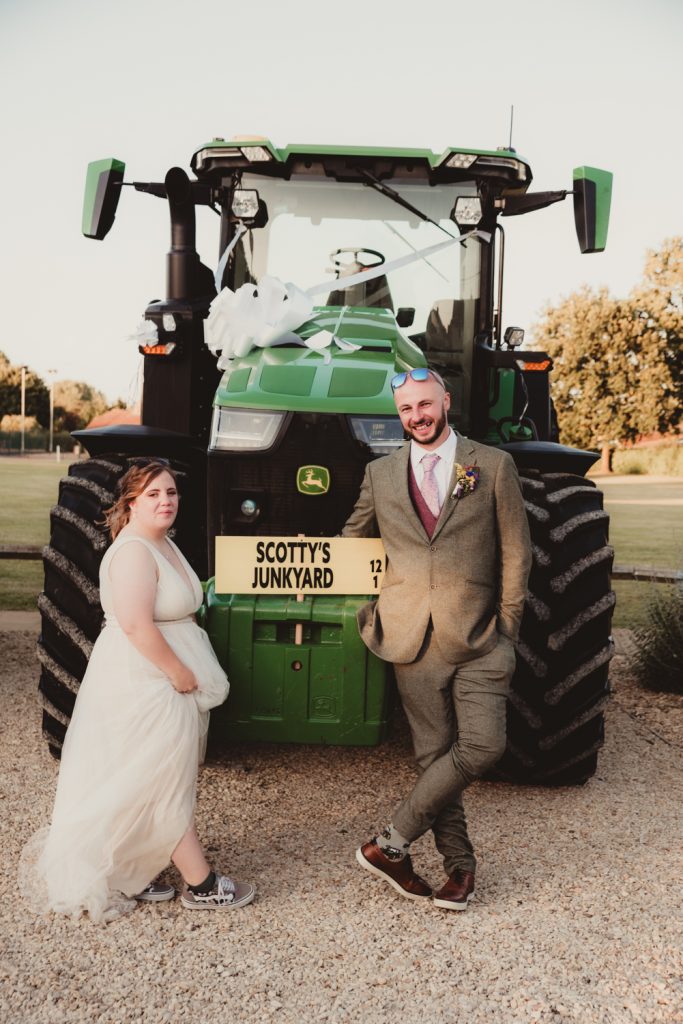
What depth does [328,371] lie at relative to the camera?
4625mm

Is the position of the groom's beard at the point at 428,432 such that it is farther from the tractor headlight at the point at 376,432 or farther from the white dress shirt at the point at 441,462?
the tractor headlight at the point at 376,432

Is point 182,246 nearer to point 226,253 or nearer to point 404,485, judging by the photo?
point 226,253

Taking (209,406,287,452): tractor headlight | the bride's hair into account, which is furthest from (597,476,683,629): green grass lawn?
the bride's hair

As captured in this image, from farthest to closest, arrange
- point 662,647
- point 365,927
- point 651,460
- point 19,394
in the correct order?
point 19,394, point 651,460, point 662,647, point 365,927

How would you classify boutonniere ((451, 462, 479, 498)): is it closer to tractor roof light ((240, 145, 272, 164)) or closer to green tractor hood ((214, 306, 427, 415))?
green tractor hood ((214, 306, 427, 415))

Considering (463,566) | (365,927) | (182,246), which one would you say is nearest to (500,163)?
(182,246)

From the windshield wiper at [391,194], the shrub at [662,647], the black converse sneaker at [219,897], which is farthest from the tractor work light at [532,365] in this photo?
the black converse sneaker at [219,897]

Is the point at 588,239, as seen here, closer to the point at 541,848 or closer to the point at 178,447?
the point at 178,447

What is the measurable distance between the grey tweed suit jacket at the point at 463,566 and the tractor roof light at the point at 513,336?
217 cm

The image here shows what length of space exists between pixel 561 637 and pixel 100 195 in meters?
3.22

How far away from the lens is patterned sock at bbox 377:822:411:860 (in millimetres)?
3695

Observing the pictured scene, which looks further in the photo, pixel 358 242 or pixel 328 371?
pixel 358 242

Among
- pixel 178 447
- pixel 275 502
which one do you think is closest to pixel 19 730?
pixel 178 447

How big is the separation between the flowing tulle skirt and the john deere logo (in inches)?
41.4
